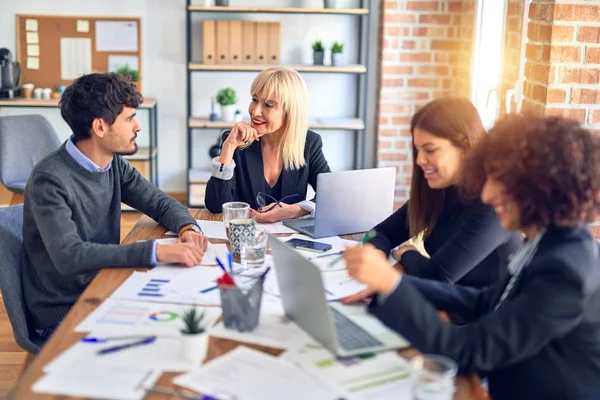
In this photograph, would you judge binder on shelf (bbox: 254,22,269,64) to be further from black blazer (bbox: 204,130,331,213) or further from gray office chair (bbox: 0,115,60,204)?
black blazer (bbox: 204,130,331,213)

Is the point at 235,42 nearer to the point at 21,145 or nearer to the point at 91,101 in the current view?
the point at 21,145

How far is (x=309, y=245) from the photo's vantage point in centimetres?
231

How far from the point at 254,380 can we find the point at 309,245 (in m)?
0.94

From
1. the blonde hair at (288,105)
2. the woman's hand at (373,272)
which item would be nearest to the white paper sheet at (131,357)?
the woman's hand at (373,272)

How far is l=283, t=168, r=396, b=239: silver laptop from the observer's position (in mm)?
2363

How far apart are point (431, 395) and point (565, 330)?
310 mm

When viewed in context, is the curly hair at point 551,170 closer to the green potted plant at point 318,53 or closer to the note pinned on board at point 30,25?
the green potted plant at point 318,53

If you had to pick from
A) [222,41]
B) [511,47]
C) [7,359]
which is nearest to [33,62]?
[222,41]

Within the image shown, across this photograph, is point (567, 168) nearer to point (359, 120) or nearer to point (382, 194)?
point (382, 194)

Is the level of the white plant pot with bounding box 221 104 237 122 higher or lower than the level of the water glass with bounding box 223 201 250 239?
higher

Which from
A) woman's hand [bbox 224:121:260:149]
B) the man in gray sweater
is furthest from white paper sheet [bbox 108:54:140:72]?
the man in gray sweater

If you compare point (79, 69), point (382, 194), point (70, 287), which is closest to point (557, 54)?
point (382, 194)

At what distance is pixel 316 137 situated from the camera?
305cm

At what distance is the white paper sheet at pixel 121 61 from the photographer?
5.40m
